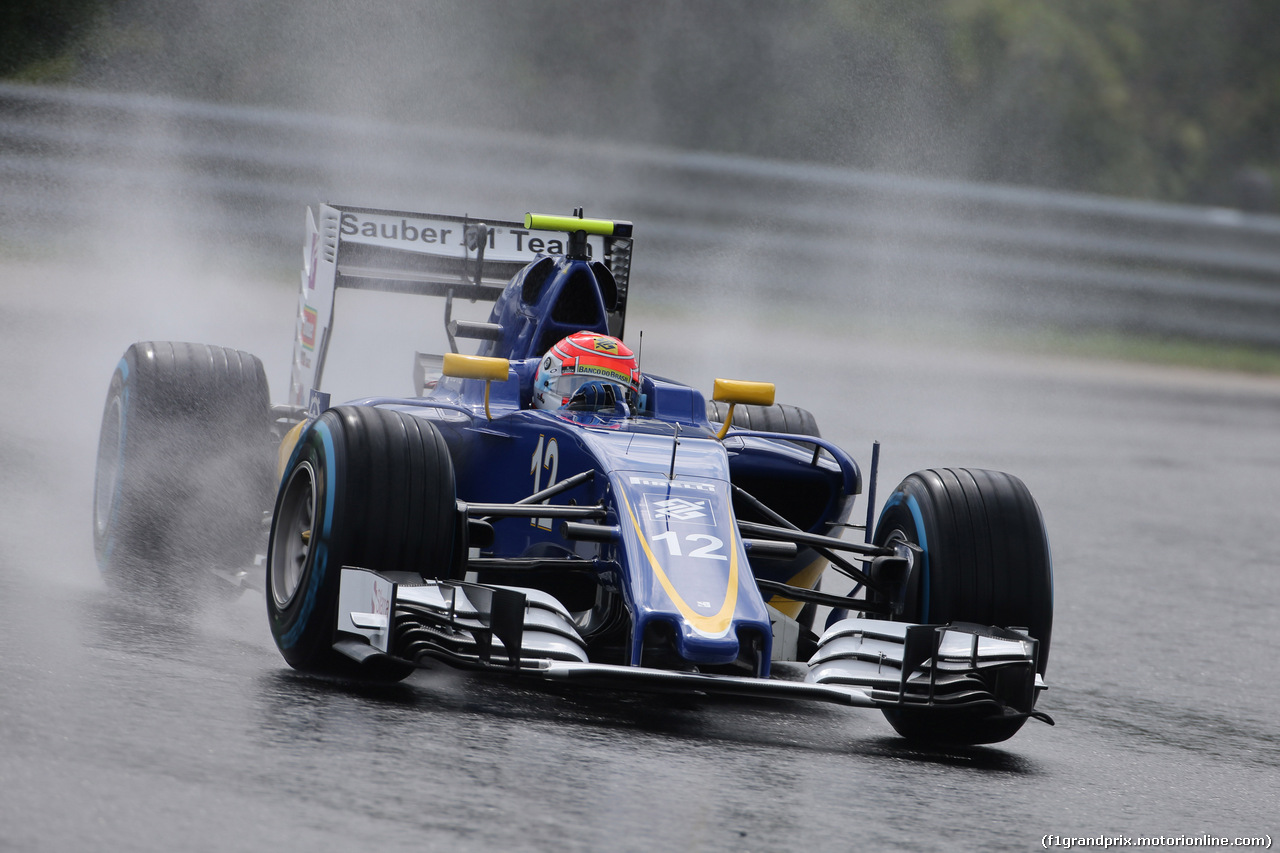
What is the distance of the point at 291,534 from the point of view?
20.2 ft

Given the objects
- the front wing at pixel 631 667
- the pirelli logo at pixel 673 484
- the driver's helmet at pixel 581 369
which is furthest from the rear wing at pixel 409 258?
the front wing at pixel 631 667

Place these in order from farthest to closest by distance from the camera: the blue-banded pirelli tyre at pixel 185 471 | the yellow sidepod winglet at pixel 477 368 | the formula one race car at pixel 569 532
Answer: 1. the blue-banded pirelli tyre at pixel 185 471
2. the yellow sidepod winglet at pixel 477 368
3. the formula one race car at pixel 569 532

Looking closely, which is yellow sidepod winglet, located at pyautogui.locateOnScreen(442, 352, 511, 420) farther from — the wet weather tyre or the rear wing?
the wet weather tyre

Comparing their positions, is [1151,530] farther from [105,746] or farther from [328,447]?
[105,746]

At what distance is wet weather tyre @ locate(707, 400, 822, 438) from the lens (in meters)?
8.30

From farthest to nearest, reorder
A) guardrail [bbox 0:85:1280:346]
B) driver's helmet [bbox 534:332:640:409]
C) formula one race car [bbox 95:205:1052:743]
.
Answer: guardrail [bbox 0:85:1280:346]
driver's helmet [bbox 534:332:640:409]
formula one race car [bbox 95:205:1052:743]

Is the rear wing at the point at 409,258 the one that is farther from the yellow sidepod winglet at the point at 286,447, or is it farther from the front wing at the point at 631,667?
the front wing at the point at 631,667

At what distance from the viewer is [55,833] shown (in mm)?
3701

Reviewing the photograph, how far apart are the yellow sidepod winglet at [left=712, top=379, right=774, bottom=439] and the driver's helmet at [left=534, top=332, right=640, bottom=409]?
1.18ft

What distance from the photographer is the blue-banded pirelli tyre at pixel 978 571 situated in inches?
231

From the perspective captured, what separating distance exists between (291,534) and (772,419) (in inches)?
116

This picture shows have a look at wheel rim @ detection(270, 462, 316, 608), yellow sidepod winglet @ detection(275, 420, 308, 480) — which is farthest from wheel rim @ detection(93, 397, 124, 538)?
wheel rim @ detection(270, 462, 316, 608)

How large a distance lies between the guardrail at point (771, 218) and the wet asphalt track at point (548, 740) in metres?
6.83

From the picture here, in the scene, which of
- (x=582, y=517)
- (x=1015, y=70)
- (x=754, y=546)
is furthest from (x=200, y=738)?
(x=1015, y=70)
